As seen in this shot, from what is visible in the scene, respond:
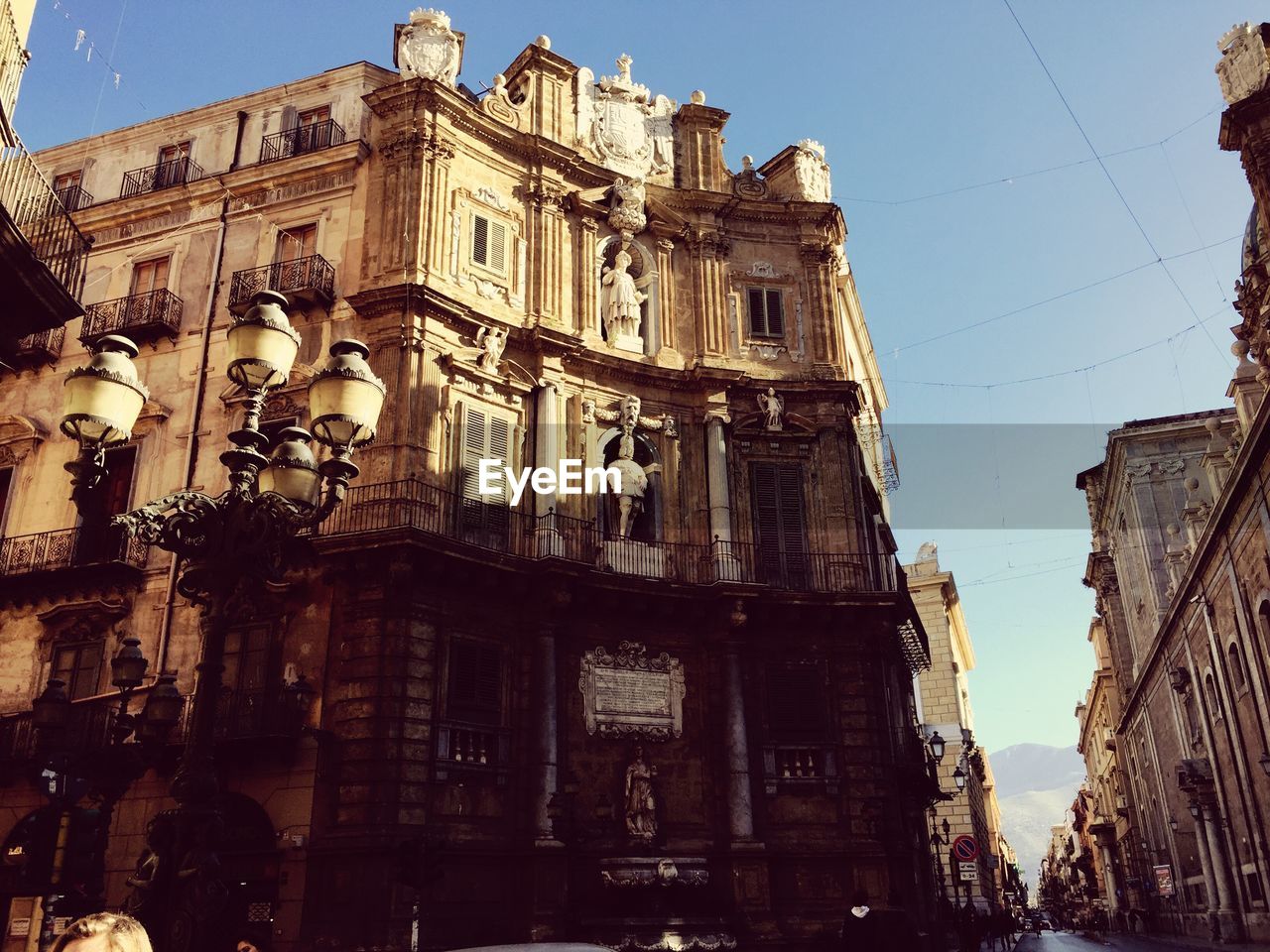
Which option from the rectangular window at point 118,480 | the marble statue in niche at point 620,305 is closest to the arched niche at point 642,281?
the marble statue in niche at point 620,305

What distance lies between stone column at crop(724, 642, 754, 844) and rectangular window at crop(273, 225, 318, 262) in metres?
12.1


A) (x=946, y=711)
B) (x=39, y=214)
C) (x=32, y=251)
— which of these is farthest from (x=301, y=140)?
(x=946, y=711)

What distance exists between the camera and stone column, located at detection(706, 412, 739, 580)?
21734mm

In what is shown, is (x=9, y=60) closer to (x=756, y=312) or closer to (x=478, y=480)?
(x=478, y=480)

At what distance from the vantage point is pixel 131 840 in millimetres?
18094

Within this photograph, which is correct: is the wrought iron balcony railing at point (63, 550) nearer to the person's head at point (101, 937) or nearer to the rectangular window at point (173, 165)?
the rectangular window at point (173, 165)

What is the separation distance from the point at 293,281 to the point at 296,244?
120cm

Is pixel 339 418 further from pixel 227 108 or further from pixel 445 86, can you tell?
pixel 227 108

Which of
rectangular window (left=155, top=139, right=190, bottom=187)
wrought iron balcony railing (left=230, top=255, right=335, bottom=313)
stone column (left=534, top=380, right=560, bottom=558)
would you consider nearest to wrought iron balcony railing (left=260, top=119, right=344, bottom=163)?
rectangular window (left=155, top=139, right=190, bottom=187)

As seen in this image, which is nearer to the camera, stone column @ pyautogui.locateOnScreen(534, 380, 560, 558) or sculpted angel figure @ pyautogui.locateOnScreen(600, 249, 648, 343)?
stone column @ pyautogui.locateOnScreen(534, 380, 560, 558)

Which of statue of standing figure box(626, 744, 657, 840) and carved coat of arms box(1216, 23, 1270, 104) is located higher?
carved coat of arms box(1216, 23, 1270, 104)

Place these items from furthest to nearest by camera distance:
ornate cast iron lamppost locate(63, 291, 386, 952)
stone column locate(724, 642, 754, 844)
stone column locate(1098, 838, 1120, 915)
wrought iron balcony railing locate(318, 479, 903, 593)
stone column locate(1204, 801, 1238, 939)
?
stone column locate(1098, 838, 1120, 915) → stone column locate(1204, 801, 1238, 939) → stone column locate(724, 642, 754, 844) → wrought iron balcony railing locate(318, 479, 903, 593) → ornate cast iron lamppost locate(63, 291, 386, 952)

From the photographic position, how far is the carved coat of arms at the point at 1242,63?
2350cm

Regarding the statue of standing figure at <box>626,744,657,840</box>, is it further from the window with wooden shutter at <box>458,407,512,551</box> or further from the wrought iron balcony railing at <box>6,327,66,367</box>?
the wrought iron balcony railing at <box>6,327,66,367</box>
